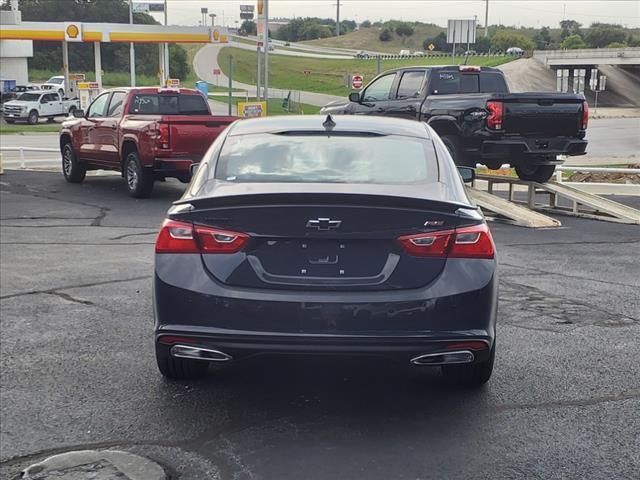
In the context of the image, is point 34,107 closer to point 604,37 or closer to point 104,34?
point 104,34

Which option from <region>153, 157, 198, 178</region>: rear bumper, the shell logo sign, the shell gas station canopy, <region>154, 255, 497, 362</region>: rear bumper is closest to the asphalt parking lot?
<region>154, 255, 497, 362</region>: rear bumper

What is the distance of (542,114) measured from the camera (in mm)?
13750

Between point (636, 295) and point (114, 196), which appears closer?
point (636, 295)

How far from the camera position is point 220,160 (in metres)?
5.49

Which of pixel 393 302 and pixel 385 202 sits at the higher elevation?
pixel 385 202

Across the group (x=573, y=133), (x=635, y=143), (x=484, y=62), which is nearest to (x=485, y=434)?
(x=573, y=133)

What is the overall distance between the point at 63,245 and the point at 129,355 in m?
5.41

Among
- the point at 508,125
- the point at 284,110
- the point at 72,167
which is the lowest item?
the point at 284,110

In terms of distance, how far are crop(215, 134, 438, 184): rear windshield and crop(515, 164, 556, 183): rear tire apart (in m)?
9.86

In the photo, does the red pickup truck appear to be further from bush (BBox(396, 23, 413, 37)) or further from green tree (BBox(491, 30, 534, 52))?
bush (BBox(396, 23, 413, 37))

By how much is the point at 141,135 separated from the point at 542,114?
6.79 meters

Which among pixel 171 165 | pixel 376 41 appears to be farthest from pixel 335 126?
pixel 376 41

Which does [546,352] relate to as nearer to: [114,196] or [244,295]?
[244,295]

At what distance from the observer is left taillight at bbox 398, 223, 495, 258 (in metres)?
4.64
